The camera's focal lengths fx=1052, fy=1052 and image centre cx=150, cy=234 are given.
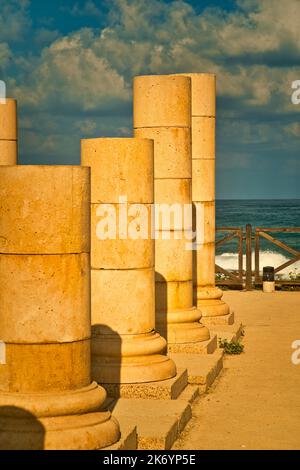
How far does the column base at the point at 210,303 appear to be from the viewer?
23.3 meters

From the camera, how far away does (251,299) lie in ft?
99.6

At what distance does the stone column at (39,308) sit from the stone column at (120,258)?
3.61 m

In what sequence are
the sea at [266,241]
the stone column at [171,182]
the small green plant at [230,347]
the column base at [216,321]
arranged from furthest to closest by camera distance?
the sea at [266,241] < the column base at [216,321] < the small green plant at [230,347] < the stone column at [171,182]

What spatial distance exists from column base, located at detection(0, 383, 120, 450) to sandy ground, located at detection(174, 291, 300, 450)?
86.2 inches

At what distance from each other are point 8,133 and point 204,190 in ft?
17.8

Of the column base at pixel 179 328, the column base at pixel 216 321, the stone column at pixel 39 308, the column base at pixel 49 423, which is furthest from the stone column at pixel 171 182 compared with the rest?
the column base at pixel 49 423

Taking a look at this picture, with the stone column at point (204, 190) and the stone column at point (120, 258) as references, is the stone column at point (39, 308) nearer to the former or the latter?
the stone column at point (120, 258)

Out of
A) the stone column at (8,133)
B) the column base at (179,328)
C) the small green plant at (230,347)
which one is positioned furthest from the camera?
the stone column at (8,133)

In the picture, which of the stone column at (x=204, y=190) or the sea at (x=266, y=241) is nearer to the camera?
the stone column at (x=204, y=190)

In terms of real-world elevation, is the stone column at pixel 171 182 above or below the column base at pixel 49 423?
above

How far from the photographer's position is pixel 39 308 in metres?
12.0

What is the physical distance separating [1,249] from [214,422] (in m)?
4.93
